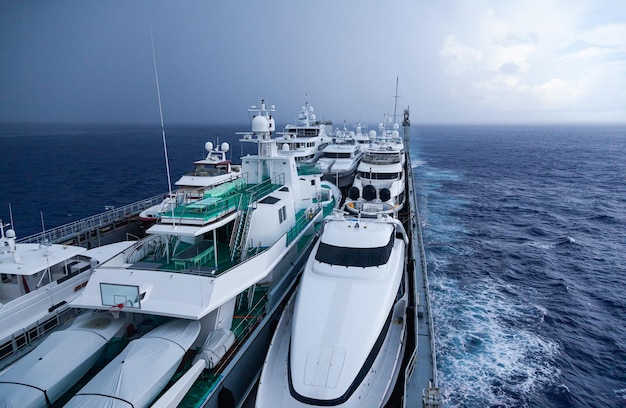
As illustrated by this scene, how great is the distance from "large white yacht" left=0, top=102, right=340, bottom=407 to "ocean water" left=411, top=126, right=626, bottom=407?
9.35 m

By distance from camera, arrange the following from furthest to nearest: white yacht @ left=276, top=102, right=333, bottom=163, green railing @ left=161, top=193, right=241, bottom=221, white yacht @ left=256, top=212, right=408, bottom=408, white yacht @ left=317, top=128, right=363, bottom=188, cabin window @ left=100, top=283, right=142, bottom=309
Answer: white yacht @ left=276, top=102, right=333, bottom=163, white yacht @ left=317, top=128, right=363, bottom=188, green railing @ left=161, top=193, right=241, bottom=221, cabin window @ left=100, top=283, right=142, bottom=309, white yacht @ left=256, top=212, right=408, bottom=408

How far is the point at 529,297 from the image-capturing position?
2336 cm

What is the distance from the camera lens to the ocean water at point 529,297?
1627 centimetres

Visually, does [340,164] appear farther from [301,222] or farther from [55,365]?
[55,365]

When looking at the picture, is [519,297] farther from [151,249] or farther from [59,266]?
[59,266]

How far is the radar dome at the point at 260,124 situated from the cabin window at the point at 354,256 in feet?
25.2

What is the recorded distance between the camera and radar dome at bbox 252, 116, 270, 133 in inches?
731

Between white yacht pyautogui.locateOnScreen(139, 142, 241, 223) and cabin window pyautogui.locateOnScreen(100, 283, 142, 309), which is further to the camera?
white yacht pyautogui.locateOnScreen(139, 142, 241, 223)

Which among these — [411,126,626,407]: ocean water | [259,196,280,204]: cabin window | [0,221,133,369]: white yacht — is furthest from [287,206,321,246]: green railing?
[411,126,626,407]: ocean water

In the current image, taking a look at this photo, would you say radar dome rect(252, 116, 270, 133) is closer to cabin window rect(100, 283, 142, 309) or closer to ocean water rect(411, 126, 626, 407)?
cabin window rect(100, 283, 142, 309)

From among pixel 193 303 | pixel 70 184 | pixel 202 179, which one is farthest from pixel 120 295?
pixel 70 184

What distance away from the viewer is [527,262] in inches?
1120

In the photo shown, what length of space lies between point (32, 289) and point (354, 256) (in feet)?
41.8

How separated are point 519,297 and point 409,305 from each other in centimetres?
1191
